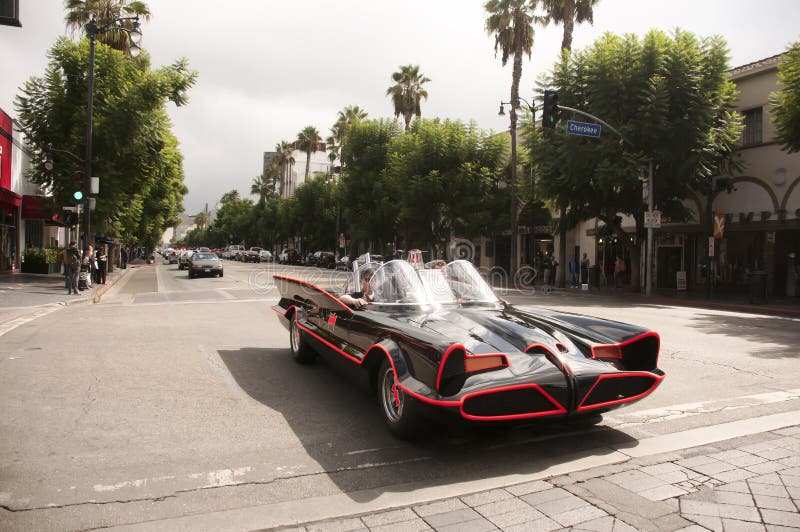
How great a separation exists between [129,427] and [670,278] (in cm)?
2871

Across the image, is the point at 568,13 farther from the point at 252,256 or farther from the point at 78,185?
the point at 252,256

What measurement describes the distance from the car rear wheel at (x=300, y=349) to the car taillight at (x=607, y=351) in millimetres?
3839

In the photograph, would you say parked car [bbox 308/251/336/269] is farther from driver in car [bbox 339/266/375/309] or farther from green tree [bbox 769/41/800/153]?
driver in car [bbox 339/266/375/309]

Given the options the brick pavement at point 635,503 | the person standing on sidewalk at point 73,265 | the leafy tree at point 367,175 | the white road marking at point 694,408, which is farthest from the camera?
the leafy tree at point 367,175

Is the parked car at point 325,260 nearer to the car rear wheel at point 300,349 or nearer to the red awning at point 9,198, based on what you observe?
the red awning at point 9,198

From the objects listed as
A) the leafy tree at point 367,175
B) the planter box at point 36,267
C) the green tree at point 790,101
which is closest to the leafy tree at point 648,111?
the green tree at point 790,101

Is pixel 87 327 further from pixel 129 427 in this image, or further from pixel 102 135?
pixel 102 135

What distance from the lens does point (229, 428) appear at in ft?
16.0

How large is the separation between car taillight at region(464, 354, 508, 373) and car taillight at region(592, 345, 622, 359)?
0.95 m

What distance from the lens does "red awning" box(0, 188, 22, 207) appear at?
25727mm

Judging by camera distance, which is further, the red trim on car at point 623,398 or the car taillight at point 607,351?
the car taillight at point 607,351

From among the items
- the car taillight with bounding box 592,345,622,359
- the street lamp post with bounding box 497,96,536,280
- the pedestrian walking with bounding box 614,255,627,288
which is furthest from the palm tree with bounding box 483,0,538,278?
the car taillight with bounding box 592,345,622,359

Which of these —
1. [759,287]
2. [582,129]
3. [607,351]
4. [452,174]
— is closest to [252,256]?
[452,174]

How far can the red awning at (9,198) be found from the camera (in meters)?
25.7
